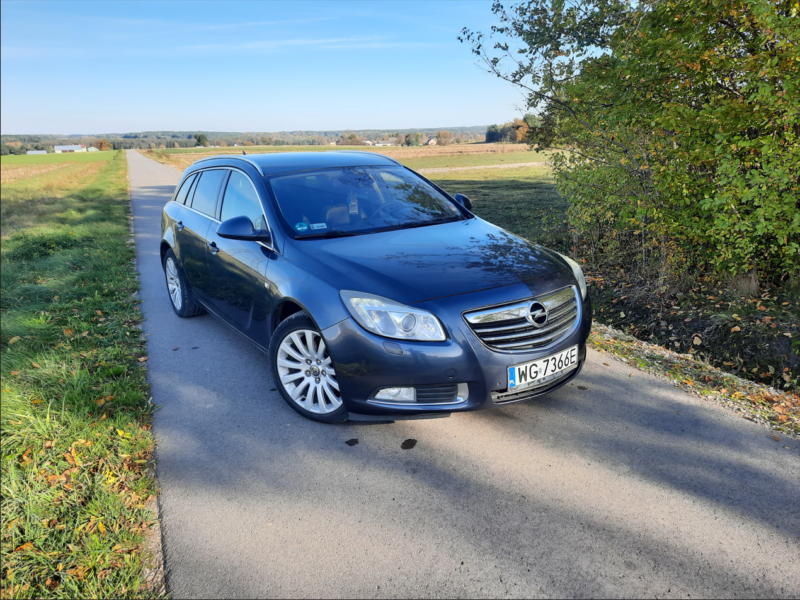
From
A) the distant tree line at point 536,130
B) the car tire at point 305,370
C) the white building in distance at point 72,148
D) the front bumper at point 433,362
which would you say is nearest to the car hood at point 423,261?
the front bumper at point 433,362

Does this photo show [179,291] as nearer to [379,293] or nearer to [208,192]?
[208,192]

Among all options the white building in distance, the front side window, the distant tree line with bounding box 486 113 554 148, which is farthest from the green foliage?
the white building in distance

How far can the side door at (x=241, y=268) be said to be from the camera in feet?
12.8

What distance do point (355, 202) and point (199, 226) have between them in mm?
1659

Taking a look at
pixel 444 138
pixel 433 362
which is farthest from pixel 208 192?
pixel 444 138

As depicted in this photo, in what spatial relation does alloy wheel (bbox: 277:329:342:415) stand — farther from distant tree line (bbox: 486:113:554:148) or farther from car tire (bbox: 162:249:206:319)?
distant tree line (bbox: 486:113:554:148)

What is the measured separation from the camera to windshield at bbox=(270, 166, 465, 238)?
3990mm

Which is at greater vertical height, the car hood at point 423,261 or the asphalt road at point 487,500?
the car hood at point 423,261

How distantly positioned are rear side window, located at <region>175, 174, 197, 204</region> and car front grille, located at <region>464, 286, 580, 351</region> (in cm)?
381

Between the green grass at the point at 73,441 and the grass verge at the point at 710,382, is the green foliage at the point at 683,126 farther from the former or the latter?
the green grass at the point at 73,441

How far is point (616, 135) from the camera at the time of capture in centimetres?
607

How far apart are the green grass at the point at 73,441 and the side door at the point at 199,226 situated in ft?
2.77

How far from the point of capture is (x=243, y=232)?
3826mm

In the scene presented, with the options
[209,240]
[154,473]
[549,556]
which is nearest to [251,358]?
[209,240]
